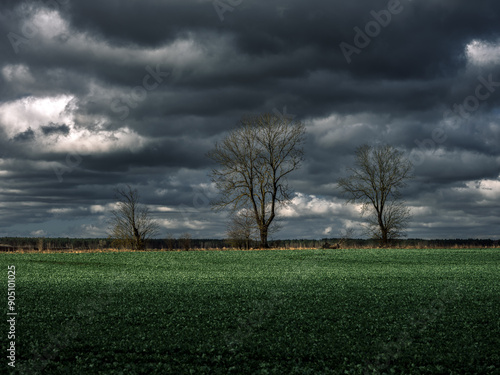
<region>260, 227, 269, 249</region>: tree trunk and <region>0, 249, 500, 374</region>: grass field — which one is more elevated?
<region>260, 227, 269, 249</region>: tree trunk

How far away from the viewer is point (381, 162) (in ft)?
182

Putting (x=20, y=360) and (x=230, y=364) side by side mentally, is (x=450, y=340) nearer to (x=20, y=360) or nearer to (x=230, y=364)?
(x=230, y=364)

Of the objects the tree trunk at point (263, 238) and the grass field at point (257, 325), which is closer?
the grass field at point (257, 325)

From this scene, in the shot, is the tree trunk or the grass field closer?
the grass field

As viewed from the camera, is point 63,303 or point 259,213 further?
point 259,213

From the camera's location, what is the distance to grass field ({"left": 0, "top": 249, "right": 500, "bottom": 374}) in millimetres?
8797

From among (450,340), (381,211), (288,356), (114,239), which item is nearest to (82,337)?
(288,356)

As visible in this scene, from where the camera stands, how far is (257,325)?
11.8 metres

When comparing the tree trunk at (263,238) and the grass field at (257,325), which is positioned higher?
the tree trunk at (263,238)

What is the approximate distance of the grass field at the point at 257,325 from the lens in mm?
8797

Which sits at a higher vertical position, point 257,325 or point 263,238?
point 263,238

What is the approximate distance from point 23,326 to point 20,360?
3.02 meters

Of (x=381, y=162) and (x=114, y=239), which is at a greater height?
(x=381, y=162)

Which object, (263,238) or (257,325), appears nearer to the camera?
(257,325)
